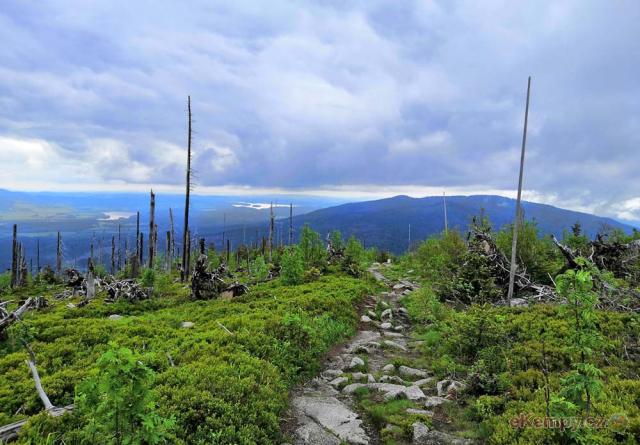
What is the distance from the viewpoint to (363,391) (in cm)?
930

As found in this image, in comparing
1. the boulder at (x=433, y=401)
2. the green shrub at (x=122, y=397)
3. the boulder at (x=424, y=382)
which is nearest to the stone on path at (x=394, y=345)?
the boulder at (x=424, y=382)

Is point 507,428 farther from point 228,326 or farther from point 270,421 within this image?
point 228,326

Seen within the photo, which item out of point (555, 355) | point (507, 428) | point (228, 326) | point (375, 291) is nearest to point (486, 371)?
point (555, 355)

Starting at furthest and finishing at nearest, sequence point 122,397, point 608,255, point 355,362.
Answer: point 608,255, point 355,362, point 122,397

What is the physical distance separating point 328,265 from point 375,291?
267 inches

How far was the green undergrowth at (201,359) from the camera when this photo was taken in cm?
678

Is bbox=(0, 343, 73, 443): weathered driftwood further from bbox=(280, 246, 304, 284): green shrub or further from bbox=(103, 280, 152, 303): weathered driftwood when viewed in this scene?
bbox=(280, 246, 304, 284): green shrub

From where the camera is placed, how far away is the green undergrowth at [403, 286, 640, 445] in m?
6.20

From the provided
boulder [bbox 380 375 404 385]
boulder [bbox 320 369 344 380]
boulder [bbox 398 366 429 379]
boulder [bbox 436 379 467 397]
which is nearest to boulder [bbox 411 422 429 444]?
boulder [bbox 436 379 467 397]

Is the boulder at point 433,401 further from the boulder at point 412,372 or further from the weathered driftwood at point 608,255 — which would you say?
the weathered driftwood at point 608,255

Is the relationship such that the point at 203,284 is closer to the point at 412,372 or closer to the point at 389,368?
the point at 389,368

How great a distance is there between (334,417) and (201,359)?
12.0ft

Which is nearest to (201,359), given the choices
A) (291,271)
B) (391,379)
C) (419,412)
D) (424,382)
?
(391,379)

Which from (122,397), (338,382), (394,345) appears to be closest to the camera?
(122,397)
